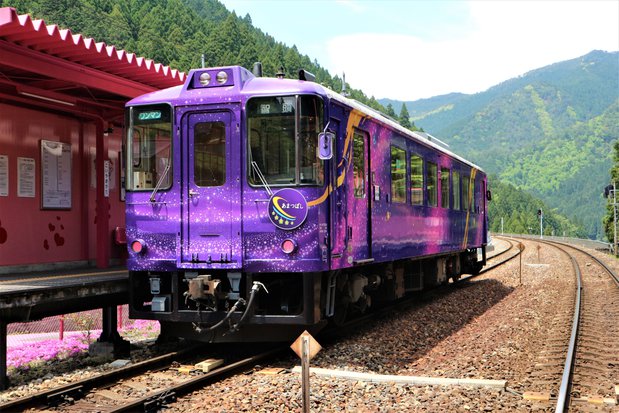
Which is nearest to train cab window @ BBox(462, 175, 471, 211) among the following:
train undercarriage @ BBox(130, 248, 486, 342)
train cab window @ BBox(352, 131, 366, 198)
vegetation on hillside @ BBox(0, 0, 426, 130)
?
train cab window @ BBox(352, 131, 366, 198)

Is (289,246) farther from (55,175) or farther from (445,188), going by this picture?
(445,188)

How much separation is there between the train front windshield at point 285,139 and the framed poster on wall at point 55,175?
473 centimetres

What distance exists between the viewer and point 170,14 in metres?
126

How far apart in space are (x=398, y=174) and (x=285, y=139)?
12.3 ft

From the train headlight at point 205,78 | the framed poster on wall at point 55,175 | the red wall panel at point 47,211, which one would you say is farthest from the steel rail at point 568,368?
the framed poster on wall at point 55,175

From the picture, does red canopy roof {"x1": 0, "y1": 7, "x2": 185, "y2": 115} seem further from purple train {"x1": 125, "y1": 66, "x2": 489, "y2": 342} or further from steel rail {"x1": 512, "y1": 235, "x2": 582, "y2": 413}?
steel rail {"x1": 512, "y1": 235, "x2": 582, "y2": 413}

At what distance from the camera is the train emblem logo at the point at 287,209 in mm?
8188

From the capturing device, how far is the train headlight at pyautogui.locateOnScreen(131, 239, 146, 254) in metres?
8.84

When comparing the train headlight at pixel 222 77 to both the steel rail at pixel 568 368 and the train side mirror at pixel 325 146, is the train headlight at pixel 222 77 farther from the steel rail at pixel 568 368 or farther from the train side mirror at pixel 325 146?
the steel rail at pixel 568 368

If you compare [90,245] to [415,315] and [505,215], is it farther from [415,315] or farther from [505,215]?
[505,215]

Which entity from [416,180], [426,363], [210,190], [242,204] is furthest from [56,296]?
[416,180]

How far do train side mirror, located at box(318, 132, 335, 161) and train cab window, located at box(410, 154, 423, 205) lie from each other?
459 centimetres

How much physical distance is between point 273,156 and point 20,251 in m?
5.21

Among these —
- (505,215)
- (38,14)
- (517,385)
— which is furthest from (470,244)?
(505,215)
